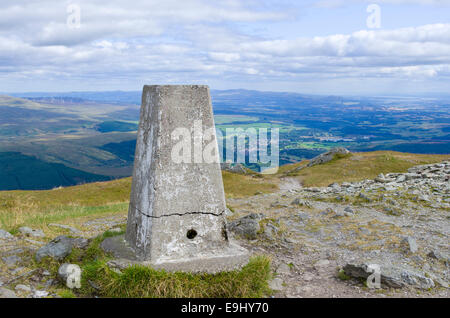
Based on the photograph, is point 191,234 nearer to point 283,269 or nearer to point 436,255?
point 283,269

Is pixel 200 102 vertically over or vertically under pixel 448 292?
over

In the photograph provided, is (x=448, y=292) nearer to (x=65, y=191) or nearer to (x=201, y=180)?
(x=201, y=180)

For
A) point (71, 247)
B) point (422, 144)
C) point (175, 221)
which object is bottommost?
point (422, 144)

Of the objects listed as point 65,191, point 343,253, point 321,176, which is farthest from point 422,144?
point 343,253

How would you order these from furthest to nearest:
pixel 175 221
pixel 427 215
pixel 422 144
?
pixel 422 144
pixel 427 215
pixel 175 221

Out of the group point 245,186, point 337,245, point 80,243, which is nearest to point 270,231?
point 337,245

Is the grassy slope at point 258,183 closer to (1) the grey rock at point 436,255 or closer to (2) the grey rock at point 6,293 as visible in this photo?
(1) the grey rock at point 436,255

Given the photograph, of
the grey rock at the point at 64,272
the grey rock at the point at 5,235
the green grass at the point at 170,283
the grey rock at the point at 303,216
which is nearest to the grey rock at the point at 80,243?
the grey rock at the point at 64,272
